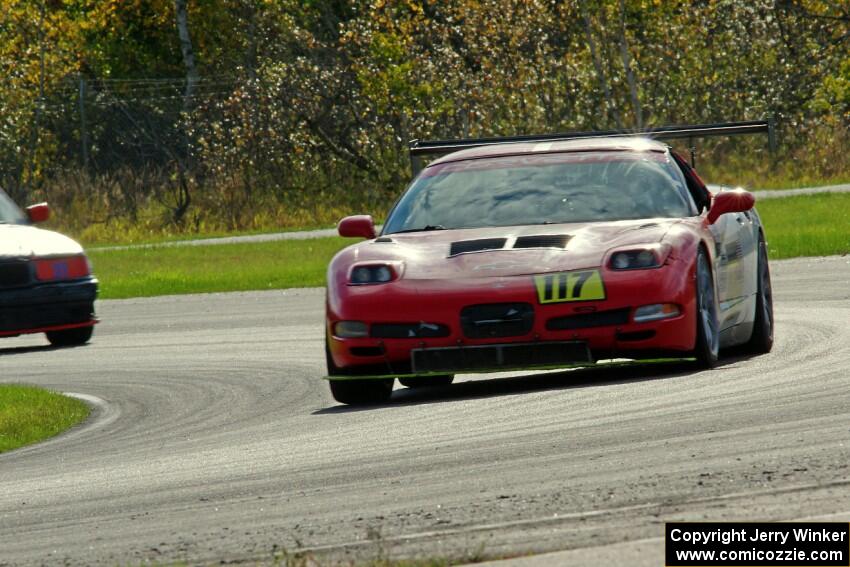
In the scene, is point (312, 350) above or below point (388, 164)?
above

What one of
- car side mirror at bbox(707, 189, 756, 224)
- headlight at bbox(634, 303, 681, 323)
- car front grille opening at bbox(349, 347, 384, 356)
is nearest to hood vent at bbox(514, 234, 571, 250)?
headlight at bbox(634, 303, 681, 323)

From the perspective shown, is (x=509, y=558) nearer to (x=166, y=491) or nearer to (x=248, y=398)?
(x=166, y=491)

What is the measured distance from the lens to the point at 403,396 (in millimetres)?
10469

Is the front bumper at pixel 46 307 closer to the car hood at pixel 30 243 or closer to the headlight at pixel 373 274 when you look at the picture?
the car hood at pixel 30 243

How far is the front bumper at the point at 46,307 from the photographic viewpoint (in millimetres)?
15516

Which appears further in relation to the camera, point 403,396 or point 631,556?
point 403,396

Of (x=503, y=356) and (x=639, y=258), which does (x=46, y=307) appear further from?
(x=639, y=258)

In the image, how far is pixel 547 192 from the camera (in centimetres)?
1050

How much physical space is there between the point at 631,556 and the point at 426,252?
497 centimetres

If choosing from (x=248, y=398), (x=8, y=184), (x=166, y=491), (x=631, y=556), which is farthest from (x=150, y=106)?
(x=631, y=556)

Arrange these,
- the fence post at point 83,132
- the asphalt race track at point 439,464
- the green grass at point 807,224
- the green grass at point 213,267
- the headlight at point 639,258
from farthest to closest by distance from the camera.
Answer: the fence post at point 83,132 < the green grass at point 213,267 < the green grass at point 807,224 < the headlight at point 639,258 < the asphalt race track at point 439,464

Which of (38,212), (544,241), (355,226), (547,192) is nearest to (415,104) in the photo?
(38,212)

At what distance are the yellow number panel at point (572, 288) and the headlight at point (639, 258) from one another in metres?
0.14

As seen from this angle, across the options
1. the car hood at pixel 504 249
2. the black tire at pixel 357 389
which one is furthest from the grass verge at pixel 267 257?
the black tire at pixel 357 389
